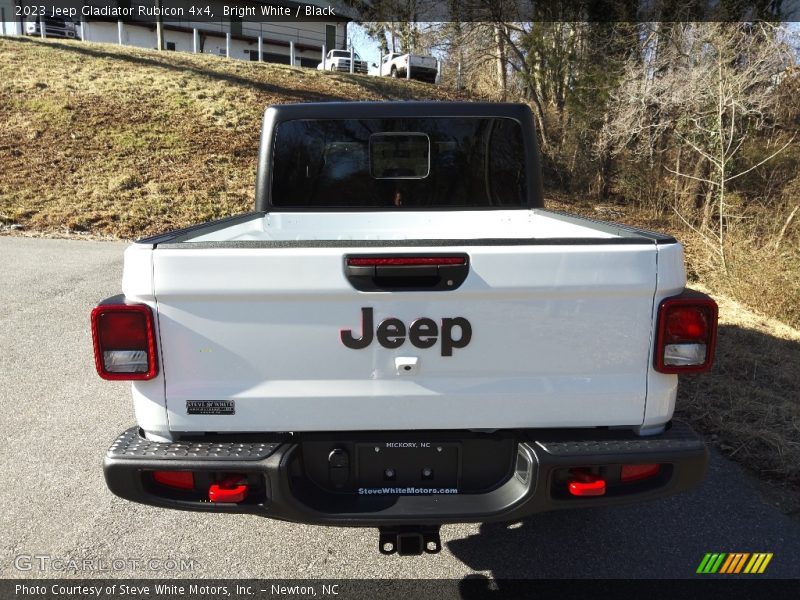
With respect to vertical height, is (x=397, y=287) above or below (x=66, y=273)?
above

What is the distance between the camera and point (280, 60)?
125ft

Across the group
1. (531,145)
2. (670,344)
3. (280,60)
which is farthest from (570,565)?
(280,60)

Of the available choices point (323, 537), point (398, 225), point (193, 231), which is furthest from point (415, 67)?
point (323, 537)

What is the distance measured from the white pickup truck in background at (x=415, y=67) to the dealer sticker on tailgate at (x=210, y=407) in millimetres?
26878

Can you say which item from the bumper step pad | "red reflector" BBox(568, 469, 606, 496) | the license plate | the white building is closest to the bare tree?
"red reflector" BBox(568, 469, 606, 496)

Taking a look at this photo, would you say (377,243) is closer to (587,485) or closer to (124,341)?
(124,341)

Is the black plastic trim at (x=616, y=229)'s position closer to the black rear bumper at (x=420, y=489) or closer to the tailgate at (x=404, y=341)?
the tailgate at (x=404, y=341)

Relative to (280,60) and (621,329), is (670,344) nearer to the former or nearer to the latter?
(621,329)

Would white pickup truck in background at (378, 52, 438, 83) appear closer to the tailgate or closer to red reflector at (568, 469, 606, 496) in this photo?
the tailgate

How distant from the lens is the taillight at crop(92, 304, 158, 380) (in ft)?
6.71

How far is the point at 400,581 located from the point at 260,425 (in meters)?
1.06

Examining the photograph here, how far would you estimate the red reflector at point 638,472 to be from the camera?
7.18 feet

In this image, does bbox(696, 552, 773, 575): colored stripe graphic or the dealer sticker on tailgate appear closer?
the dealer sticker on tailgate

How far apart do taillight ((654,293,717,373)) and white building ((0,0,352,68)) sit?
3572cm
